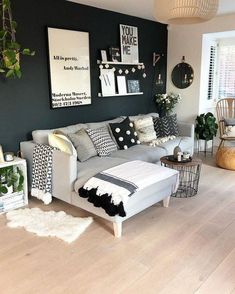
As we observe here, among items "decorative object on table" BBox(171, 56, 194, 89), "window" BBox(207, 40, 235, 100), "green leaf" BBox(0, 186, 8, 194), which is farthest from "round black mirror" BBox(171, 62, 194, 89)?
"green leaf" BBox(0, 186, 8, 194)

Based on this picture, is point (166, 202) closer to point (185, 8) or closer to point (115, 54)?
point (185, 8)

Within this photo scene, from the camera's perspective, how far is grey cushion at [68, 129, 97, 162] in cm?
341

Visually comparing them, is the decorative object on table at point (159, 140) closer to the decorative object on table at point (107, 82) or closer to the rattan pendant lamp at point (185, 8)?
the decorative object on table at point (107, 82)

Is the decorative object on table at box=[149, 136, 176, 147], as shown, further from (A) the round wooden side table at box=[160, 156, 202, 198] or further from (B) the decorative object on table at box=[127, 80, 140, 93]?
(B) the decorative object on table at box=[127, 80, 140, 93]

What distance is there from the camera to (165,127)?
4715 mm

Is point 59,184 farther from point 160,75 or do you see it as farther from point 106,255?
point 160,75

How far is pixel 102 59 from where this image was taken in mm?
4324

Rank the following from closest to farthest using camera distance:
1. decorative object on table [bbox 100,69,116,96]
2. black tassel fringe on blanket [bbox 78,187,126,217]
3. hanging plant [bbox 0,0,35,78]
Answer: black tassel fringe on blanket [bbox 78,187,126,217] < hanging plant [bbox 0,0,35,78] < decorative object on table [bbox 100,69,116,96]

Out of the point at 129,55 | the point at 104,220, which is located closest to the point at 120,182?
the point at 104,220

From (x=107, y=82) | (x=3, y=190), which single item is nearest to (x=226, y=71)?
(x=107, y=82)

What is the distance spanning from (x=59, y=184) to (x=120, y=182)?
765 mm

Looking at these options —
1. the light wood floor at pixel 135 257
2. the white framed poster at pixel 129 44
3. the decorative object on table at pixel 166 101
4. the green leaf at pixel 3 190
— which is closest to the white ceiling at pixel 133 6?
the white framed poster at pixel 129 44

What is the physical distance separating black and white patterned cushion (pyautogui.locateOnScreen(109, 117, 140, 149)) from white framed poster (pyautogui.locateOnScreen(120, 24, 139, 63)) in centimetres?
119

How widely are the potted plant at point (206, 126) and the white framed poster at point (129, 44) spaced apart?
1553 mm
